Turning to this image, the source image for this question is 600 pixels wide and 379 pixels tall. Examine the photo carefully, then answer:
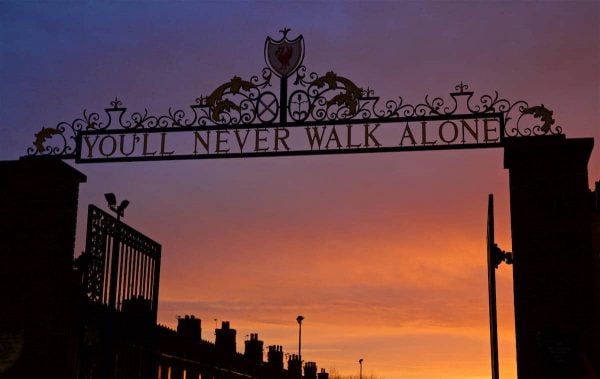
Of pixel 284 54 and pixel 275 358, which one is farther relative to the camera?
pixel 275 358

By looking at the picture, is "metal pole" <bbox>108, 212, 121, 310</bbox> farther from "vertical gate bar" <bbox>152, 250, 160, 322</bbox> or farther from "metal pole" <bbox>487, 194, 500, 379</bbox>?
"metal pole" <bbox>487, 194, 500, 379</bbox>

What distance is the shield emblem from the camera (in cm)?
1525

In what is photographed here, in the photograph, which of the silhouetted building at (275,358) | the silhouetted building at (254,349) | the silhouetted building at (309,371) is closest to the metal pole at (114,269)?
the silhouetted building at (254,349)

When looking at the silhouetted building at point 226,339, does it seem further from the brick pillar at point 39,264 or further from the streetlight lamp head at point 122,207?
the brick pillar at point 39,264

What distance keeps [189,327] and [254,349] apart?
10828mm

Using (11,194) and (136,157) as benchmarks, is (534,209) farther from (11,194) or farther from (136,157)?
(11,194)

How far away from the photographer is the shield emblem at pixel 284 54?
600 inches

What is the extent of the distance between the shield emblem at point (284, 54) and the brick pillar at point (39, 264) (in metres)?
3.64

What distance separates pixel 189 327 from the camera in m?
43.6

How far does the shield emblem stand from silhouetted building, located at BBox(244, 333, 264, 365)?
38.4 meters

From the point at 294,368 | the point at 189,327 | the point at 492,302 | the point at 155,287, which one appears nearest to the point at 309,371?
the point at 294,368

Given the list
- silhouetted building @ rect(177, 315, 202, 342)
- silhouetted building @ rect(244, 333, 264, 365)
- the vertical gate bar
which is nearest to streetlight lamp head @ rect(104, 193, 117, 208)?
the vertical gate bar

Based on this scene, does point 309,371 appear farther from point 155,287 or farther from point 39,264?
point 39,264

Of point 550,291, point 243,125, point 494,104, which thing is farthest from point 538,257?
point 243,125
